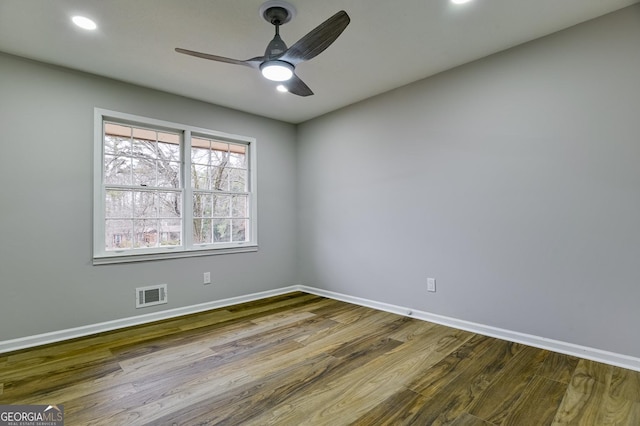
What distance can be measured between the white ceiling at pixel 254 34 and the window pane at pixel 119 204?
1.18m

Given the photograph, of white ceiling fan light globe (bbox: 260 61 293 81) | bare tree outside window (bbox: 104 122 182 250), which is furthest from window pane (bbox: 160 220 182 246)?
white ceiling fan light globe (bbox: 260 61 293 81)

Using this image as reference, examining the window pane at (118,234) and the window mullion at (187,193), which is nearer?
the window pane at (118,234)

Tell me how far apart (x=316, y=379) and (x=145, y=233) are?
8.20 ft

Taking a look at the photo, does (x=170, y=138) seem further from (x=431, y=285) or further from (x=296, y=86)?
(x=431, y=285)

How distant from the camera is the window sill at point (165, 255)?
3166 millimetres

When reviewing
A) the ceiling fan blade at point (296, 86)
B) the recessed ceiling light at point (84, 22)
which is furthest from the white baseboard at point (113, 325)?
the ceiling fan blade at point (296, 86)

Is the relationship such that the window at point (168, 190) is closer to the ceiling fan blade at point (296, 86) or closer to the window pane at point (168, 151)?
the window pane at point (168, 151)

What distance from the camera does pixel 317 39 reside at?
1.89 metres

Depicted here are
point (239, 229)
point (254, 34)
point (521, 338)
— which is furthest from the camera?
point (239, 229)

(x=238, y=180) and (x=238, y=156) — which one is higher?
(x=238, y=156)

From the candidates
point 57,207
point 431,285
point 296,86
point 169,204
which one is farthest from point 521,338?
point 57,207

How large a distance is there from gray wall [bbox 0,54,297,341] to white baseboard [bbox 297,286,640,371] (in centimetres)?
234

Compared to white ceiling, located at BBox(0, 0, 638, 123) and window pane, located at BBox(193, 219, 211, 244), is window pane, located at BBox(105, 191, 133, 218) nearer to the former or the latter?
window pane, located at BBox(193, 219, 211, 244)

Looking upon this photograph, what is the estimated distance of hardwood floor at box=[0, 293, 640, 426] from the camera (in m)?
1.77
